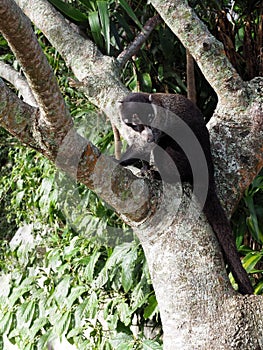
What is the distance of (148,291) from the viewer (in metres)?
2.43

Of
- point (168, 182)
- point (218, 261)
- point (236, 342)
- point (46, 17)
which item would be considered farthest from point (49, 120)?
point (46, 17)

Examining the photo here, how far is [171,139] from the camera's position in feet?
6.91

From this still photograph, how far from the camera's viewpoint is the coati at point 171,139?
5.47ft

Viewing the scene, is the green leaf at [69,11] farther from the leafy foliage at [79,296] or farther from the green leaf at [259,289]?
the green leaf at [259,289]

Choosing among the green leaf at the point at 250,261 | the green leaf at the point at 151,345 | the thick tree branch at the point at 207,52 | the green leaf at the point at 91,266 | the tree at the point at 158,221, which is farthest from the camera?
the green leaf at the point at 91,266

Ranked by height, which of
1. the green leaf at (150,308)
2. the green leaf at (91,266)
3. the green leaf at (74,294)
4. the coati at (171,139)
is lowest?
the green leaf at (74,294)

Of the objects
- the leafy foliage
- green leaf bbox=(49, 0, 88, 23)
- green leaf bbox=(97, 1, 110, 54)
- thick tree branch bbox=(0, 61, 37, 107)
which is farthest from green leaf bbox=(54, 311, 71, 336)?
green leaf bbox=(49, 0, 88, 23)

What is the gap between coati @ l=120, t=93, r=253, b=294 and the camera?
1.67m

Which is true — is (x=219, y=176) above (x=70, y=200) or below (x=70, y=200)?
above

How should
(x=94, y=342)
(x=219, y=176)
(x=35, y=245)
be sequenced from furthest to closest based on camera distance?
1. (x=35, y=245)
2. (x=94, y=342)
3. (x=219, y=176)

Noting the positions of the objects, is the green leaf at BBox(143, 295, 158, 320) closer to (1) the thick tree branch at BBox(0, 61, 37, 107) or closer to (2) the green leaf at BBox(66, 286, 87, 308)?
(2) the green leaf at BBox(66, 286, 87, 308)

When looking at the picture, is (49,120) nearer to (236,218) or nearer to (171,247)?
(171,247)

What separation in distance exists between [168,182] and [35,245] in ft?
6.19

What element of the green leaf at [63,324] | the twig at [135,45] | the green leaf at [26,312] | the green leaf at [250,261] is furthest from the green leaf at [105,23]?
the green leaf at [26,312]
